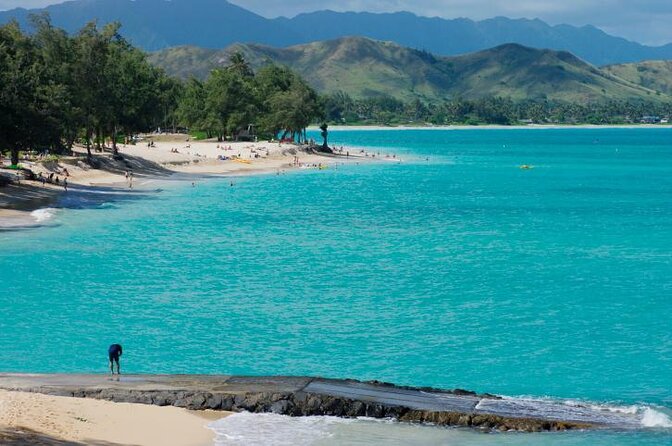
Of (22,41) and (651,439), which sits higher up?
(22,41)

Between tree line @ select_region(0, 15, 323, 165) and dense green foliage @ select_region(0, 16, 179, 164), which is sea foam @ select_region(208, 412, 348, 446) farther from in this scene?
tree line @ select_region(0, 15, 323, 165)

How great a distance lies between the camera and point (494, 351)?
39.2 m

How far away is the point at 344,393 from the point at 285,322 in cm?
1519

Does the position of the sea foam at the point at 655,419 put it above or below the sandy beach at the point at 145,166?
below

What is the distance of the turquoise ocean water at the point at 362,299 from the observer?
35719 mm

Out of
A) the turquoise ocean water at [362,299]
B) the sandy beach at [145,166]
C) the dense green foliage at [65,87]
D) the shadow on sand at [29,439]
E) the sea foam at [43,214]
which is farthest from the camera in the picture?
the dense green foliage at [65,87]

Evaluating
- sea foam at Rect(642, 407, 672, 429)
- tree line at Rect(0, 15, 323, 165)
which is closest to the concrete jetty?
sea foam at Rect(642, 407, 672, 429)

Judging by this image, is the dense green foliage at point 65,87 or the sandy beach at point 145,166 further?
the dense green foliage at point 65,87

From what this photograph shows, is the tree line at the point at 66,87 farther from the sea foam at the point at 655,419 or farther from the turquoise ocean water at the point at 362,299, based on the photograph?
the sea foam at the point at 655,419

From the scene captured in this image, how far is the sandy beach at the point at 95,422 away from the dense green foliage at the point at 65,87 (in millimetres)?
63990

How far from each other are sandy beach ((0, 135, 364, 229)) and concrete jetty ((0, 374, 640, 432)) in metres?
48.7

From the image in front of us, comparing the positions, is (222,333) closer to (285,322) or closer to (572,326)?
(285,322)

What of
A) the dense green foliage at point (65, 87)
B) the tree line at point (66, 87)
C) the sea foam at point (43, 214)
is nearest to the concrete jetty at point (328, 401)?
the sea foam at point (43, 214)

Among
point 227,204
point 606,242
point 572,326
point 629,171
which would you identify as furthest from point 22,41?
point 629,171
